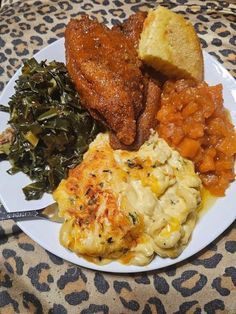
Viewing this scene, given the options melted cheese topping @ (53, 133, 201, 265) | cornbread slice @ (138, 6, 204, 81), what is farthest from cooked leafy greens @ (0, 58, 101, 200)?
cornbread slice @ (138, 6, 204, 81)

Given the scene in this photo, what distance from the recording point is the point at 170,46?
3596 millimetres

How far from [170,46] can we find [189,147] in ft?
2.99

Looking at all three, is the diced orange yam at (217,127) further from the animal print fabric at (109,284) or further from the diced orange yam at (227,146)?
the animal print fabric at (109,284)

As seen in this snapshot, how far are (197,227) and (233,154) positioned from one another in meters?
0.72

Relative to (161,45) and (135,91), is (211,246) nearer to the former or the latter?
(135,91)

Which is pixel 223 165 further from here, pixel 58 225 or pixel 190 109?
pixel 58 225

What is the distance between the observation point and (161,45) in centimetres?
355

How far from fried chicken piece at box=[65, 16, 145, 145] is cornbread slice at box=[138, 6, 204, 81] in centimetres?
16

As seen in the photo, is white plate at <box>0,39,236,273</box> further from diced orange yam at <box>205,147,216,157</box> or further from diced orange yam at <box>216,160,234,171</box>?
diced orange yam at <box>205,147,216,157</box>

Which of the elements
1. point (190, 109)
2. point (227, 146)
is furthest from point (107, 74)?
point (227, 146)

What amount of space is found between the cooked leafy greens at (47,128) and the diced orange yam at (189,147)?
81 centimetres

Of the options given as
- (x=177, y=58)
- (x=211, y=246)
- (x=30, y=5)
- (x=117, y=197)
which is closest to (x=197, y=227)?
(x=211, y=246)

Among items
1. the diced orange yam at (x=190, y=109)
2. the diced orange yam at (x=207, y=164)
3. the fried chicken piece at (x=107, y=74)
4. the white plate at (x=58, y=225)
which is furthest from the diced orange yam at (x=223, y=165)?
the fried chicken piece at (x=107, y=74)

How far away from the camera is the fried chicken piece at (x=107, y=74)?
134 inches
